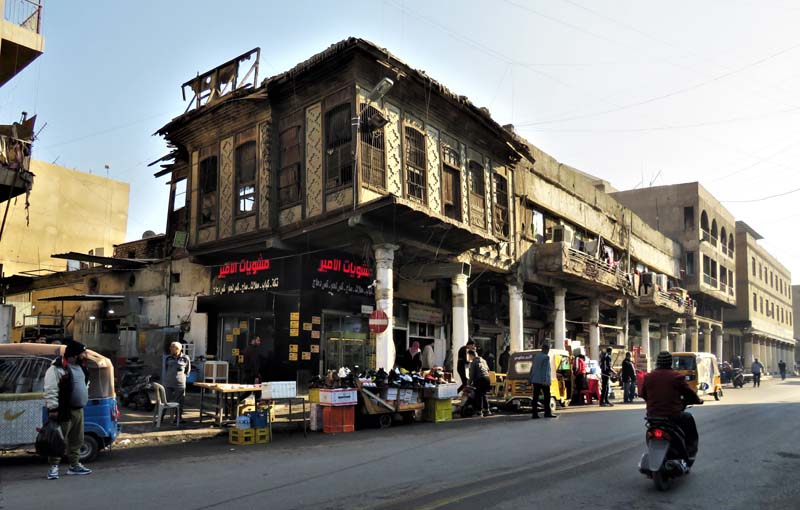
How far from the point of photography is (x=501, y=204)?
2452 cm

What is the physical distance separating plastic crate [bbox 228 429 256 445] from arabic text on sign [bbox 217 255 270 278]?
27.5ft

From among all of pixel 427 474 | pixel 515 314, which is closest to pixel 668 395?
pixel 427 474

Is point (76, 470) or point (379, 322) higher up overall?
point (379, 322)

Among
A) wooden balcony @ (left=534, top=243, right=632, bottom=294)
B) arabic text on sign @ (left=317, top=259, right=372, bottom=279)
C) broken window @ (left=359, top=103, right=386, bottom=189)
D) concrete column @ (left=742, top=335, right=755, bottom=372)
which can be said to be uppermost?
broken window @ (left=359, top=103, right=386, bottom=189)

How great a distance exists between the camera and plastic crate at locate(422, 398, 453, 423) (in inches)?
613

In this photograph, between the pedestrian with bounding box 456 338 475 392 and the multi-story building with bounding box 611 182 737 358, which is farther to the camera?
the multi-story building with bounding box 611 182 737 358

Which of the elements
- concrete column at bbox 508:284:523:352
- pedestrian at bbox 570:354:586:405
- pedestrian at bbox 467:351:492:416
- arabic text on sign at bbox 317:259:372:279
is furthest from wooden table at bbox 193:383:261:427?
concrete column at bbox 508:284:523:352

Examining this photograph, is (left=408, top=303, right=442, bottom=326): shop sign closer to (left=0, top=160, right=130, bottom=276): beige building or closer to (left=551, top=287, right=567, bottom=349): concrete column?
(left=551, top=287, right=567, bottom=349): concrete column

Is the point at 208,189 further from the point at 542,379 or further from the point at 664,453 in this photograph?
the point at 664,453

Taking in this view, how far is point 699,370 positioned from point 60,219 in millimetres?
36872

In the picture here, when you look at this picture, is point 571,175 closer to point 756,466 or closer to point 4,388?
point 756,466

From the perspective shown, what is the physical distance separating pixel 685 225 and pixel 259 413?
4561cm

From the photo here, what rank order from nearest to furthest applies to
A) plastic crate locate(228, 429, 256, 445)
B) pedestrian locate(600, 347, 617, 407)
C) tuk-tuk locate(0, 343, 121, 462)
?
tuk-tuk locate(0, 343, 121, 462) → plastic crate locate(228, 429, 256, 445) → pedestrian locate(600, 347, 617, 407)

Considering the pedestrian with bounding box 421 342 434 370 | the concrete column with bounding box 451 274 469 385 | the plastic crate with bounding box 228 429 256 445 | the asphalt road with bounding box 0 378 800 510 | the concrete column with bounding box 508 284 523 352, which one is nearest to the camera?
the asphalt road with bounding box 0 378 800 510
